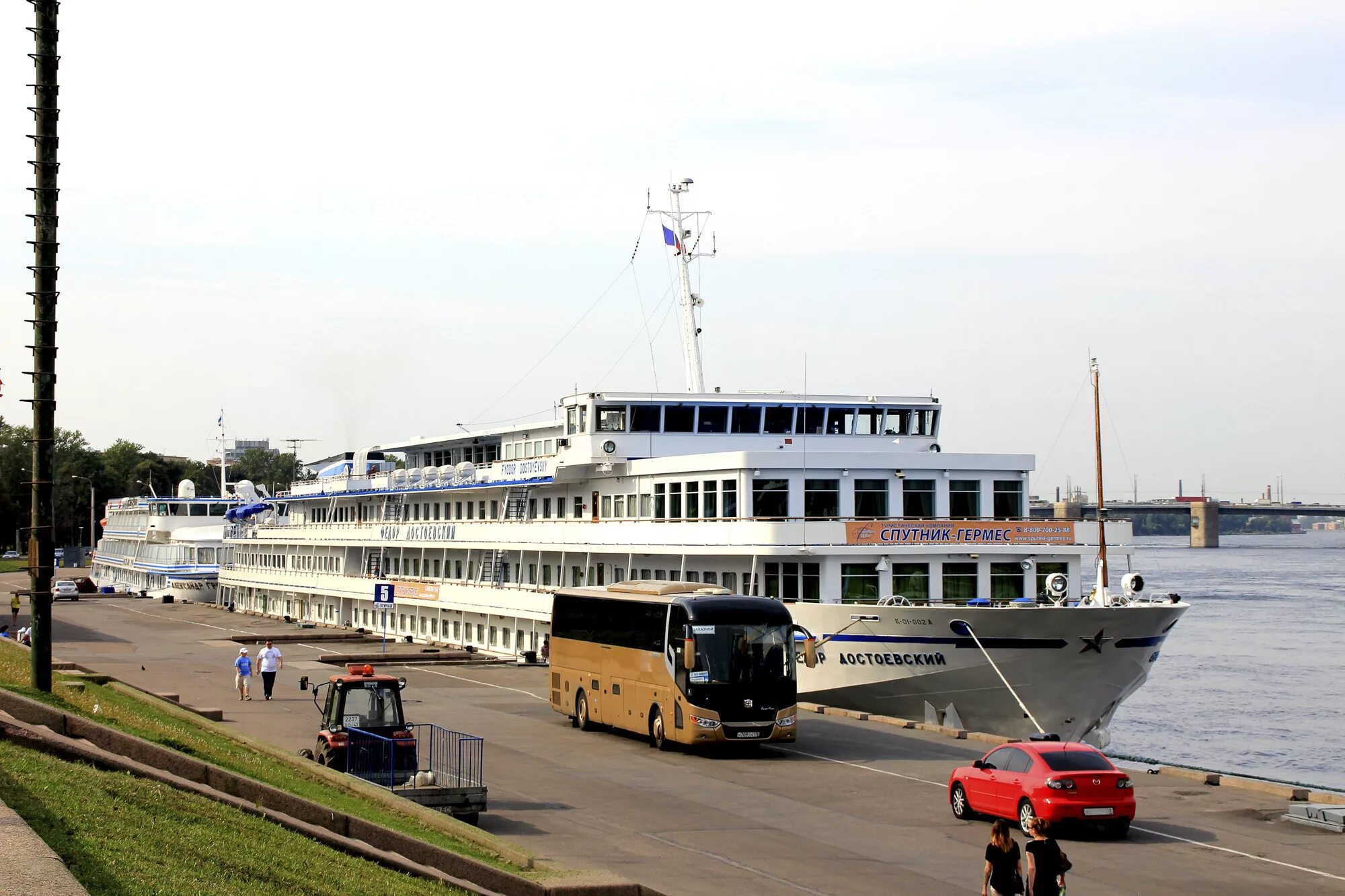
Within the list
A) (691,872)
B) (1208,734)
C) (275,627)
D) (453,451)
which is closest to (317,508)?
(275,627)

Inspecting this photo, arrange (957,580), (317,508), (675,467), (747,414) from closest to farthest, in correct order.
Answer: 1. (957,580)
2. (675,467)
3. (747,414)
4. (317,508)

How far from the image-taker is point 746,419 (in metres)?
42.9

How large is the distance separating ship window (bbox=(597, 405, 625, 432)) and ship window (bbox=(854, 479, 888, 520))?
1076 centimetres

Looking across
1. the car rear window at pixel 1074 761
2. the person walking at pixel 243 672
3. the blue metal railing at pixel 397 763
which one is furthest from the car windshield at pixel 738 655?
the person walking at pixel 243 672

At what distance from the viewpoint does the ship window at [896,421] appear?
1662 inches

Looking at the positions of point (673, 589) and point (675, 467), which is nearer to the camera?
point (673, 589)

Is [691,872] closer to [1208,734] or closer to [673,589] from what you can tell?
[673,589]

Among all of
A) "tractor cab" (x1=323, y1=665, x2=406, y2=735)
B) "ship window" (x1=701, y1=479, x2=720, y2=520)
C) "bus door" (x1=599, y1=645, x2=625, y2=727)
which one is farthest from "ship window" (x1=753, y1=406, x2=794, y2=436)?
"tractor cab" (x1=323, y1=665, x2=406, y2=735)

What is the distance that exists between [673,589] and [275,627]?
44.5 metres

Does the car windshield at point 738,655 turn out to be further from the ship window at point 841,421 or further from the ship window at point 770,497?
the ship window at point 841,421

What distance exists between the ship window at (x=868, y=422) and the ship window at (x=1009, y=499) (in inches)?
351

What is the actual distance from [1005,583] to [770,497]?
5.86 meters

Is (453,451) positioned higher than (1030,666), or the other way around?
(453,451)

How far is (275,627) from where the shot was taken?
6788 cm
